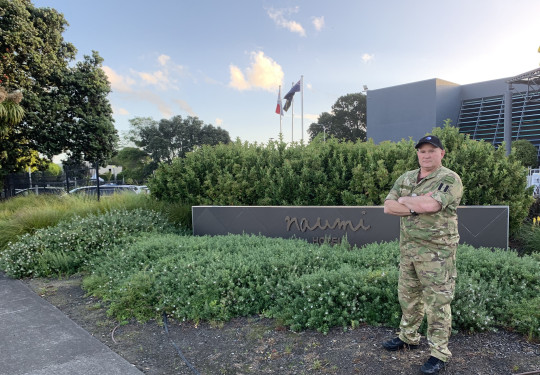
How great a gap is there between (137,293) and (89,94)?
15.8 metres

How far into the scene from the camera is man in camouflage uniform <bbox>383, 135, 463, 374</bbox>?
2725 mm

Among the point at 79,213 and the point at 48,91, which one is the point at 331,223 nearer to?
the point at 79,213

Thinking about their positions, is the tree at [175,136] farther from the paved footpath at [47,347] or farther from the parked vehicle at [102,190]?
the paved footpath at [47,347]

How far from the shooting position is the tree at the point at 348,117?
52.3 meters

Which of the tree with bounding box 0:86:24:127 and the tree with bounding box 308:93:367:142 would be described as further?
the tree with bounding box 308:93:367:142

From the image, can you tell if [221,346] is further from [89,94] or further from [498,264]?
[89,94]

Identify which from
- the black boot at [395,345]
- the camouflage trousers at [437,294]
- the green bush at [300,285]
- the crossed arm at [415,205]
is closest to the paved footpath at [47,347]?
the green bush at [300,285]

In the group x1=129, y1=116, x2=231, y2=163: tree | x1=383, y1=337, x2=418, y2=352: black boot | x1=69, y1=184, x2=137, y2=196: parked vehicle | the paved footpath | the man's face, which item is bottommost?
Answer: the paved footpath

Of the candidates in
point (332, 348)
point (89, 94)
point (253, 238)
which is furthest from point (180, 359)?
point (89, 94)

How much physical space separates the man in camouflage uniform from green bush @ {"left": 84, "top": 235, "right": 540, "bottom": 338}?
25.2 inches

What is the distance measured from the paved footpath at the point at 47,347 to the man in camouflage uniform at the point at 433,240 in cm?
229

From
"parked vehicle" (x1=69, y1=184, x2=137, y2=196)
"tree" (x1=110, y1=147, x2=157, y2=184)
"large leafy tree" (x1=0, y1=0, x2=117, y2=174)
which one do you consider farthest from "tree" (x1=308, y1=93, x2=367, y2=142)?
"parked vehicle" (x1=69, y1=184, x2=137, y2=196)

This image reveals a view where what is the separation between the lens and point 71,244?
21.2 feet

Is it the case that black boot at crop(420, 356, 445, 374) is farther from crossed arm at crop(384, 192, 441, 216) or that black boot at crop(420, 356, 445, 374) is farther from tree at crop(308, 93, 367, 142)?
tree at crop(308, 93, 367, 142)
